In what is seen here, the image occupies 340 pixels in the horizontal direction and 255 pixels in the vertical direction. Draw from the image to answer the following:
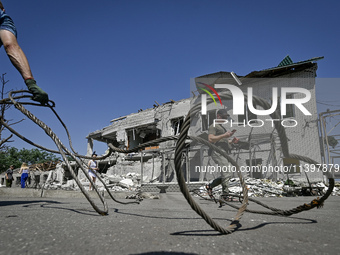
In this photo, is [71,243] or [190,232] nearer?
[71,243]

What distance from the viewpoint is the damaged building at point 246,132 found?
12258 mm

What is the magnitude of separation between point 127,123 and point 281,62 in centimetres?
1455

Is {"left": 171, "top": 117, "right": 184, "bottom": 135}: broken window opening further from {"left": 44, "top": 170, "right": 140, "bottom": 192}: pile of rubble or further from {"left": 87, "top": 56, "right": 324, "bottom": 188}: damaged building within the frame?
{"left": 44, "top": 170, "right": 140, "bottom": 192}: pile of rubble

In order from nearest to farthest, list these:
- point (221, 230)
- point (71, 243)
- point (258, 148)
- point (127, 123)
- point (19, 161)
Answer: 1. point (71, 243)
2. point (221, 230)
3. point (258, 148)
4. point (127, 123)
5. point (19, 161)

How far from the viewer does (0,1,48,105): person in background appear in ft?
6.79

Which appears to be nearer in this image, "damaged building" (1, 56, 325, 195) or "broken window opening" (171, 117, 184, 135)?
"damaged building" (1, 56, 325, 195)

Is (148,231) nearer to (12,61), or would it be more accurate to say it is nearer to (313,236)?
(313,236)

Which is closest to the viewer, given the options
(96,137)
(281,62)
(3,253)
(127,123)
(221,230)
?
(3,253)

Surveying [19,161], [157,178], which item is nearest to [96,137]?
[157,178]

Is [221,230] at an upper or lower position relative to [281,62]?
lower

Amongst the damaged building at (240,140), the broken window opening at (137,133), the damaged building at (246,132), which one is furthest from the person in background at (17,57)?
the broken window opening at (137,133)

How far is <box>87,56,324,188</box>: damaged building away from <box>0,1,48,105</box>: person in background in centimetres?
656

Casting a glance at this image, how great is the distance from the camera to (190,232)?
4.24 ft

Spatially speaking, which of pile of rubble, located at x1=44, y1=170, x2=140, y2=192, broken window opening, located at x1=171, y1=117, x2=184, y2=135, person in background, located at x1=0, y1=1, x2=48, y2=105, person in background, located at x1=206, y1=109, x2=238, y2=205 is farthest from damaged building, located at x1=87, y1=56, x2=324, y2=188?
person in background, located at x1=0, y1=1, x2=48, y2=105
